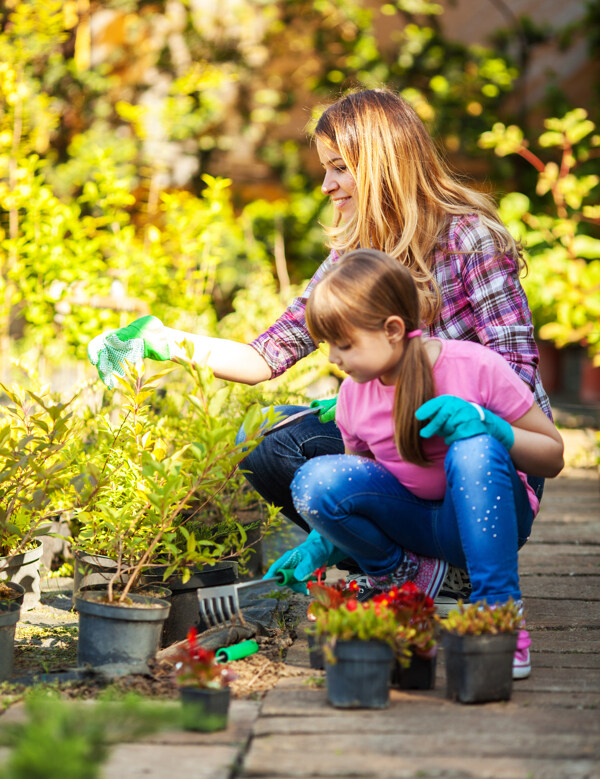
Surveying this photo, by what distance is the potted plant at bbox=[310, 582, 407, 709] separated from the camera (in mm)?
1362

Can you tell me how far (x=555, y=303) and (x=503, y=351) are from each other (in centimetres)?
258

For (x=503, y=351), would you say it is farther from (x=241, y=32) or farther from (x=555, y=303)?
(x=241, y=32)

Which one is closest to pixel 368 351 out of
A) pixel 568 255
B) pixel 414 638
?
pixel 414 638

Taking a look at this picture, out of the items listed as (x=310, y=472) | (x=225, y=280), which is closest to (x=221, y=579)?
(x=310, y=472)

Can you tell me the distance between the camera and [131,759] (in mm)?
1158

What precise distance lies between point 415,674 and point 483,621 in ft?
0.60

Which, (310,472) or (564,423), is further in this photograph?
(564,423)

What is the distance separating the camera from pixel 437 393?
1677 mm

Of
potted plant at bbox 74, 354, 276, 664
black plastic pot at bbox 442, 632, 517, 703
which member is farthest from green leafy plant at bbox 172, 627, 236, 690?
black plastic pot at bbox 442, 632, 517, 703

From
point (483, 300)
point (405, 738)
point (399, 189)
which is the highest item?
point (399, 189)

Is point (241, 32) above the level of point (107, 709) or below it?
above

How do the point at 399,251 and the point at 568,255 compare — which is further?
the point at 568,255

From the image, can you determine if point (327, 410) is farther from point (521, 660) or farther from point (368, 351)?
point (521, 660)

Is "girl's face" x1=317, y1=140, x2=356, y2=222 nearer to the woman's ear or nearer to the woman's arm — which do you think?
the woman's arm
